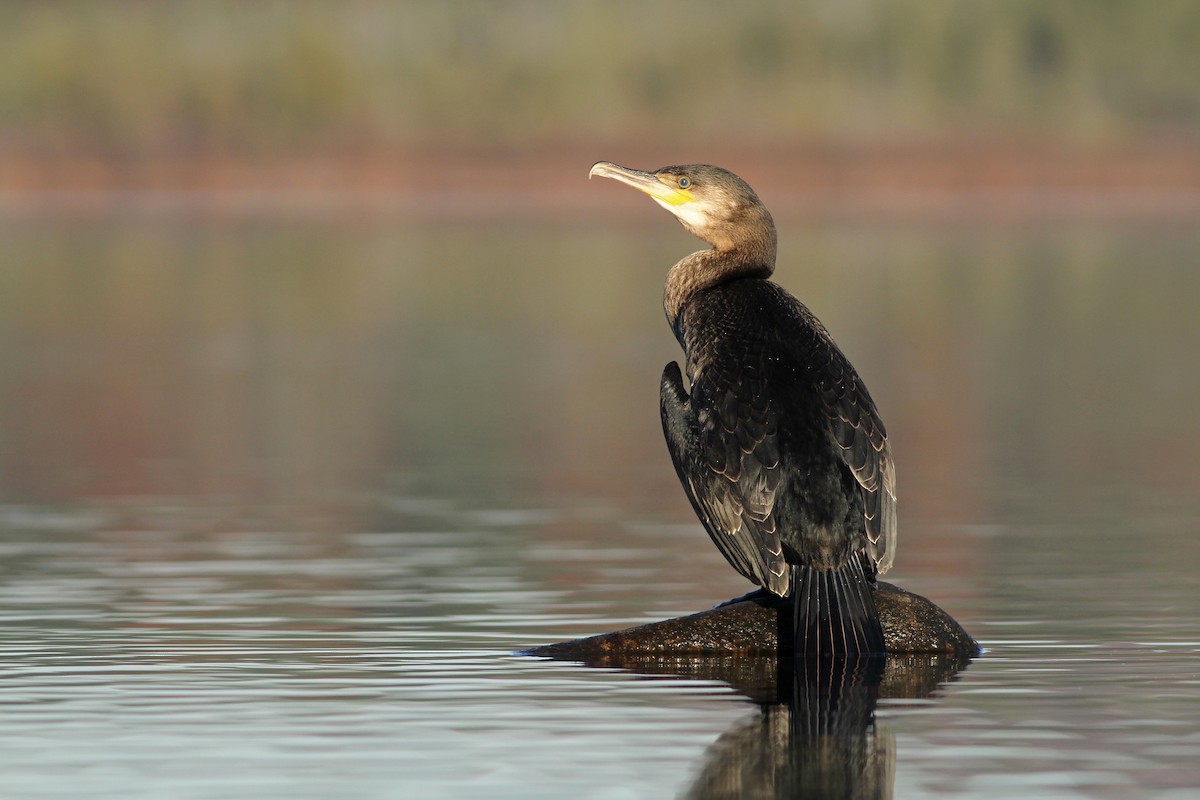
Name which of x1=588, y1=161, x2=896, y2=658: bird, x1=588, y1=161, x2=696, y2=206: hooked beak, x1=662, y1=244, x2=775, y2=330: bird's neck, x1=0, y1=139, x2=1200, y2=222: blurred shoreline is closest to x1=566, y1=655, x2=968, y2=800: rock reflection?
x1=588, y1=161, x2=896, y2=658: bird

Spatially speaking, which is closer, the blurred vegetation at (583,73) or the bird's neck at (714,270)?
the bird's neck at (714,270)

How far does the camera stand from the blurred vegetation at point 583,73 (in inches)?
6014

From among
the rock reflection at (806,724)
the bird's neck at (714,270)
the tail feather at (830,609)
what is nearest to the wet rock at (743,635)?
the rock reflection at (806,724)

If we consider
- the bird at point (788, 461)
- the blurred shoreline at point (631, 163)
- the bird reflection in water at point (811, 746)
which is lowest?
the bird reflection in water at point (811, 746)

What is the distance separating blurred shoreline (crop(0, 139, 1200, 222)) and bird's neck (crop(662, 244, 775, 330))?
390ft

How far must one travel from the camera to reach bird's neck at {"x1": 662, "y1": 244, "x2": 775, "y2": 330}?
11734 mm

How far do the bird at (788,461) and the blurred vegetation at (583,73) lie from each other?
135398 millimetres

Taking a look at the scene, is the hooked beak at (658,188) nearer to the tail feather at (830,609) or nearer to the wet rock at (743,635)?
the wet rock at (743,635)

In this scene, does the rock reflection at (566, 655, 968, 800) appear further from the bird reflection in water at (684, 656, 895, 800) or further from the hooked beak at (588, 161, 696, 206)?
the hooked beak at (588, 161, 696, 206)

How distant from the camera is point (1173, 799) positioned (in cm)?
834

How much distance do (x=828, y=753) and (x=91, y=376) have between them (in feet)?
71.0

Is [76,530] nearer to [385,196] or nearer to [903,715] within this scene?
[903,715]

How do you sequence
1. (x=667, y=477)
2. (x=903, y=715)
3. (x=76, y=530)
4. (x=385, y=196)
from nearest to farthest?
(x=903, y=715)
(x=76, y=530)
(x=667, y=477)
(x=385, y=196)

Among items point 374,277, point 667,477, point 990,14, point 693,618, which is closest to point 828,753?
point 693,618
